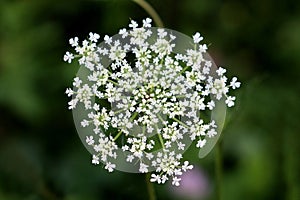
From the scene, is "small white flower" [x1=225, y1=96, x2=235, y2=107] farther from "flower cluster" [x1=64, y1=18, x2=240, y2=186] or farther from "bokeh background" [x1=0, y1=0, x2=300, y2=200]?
"bokeh background" [x1=0, y1=0, x2=300, y2=200]

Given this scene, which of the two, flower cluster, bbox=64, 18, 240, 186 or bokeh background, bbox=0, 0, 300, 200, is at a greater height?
bokeh background, bbox=0, 0, 300, 200

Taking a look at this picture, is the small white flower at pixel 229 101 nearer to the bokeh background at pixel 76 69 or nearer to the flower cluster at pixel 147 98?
the flower cluster at pixel 147 98

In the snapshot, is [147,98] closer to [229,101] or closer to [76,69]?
[229,101]

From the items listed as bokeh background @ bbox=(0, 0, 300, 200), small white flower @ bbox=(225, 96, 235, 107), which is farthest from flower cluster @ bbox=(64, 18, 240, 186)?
bokeh background @ bbox=(0, 0, 300, 200)

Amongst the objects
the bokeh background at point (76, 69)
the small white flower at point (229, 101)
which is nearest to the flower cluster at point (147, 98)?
the small white flower at point (229, 101)

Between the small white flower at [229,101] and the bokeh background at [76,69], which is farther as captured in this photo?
the bokeh background at [76,69]

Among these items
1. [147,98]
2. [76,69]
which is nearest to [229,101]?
[147,98]
